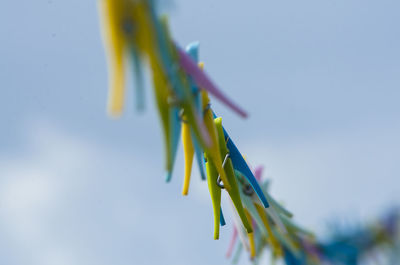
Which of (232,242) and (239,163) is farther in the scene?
(232,242)

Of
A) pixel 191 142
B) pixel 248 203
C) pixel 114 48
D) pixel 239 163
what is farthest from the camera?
pixel 248 203

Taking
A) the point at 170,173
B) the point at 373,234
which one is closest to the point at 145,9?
the point at 170,173

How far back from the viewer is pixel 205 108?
4.53m

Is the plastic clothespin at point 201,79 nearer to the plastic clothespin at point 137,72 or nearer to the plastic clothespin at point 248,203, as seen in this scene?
the plastic clothespin at point 137,72

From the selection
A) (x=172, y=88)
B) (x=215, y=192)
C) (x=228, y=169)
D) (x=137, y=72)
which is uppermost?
(x=228, y=169)

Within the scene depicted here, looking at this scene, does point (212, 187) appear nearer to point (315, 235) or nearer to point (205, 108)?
point (205, 108)

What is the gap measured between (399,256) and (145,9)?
634 centimetres

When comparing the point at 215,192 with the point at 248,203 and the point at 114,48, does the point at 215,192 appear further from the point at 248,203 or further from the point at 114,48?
the point at 114,48

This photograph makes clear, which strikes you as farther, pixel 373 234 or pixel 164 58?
pixel 373 234

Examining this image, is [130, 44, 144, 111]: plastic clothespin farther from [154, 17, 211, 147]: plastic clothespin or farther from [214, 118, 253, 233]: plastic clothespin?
[214, 118, 253, 233]: plastic clothespin

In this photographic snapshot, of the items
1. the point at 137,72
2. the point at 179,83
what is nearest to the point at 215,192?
the point at 179,83

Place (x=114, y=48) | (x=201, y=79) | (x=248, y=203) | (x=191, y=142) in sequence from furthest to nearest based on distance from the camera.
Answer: (x=248, y=203) → (x=191, y=142) → (x=201, y=79) → (x=114, y=48)

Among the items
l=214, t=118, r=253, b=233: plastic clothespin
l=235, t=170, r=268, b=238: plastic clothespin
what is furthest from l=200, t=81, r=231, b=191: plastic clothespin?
l=235, t=170, r=268, b=238: plastic clothespin

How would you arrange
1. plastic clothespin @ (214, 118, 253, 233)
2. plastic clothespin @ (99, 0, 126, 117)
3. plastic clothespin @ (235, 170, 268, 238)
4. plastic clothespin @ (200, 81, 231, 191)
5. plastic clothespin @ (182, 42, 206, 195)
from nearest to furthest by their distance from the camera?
plastic clothespin @ (99, 0, 126, 117), plastic clothespin @ (182, 42, 206, 195), plastic clothespin @ (200, 81, 231, 191), plastic clothespin @ (214, 118, 253, 233), plastic clothespin @ (235, 170, 268, 238)
